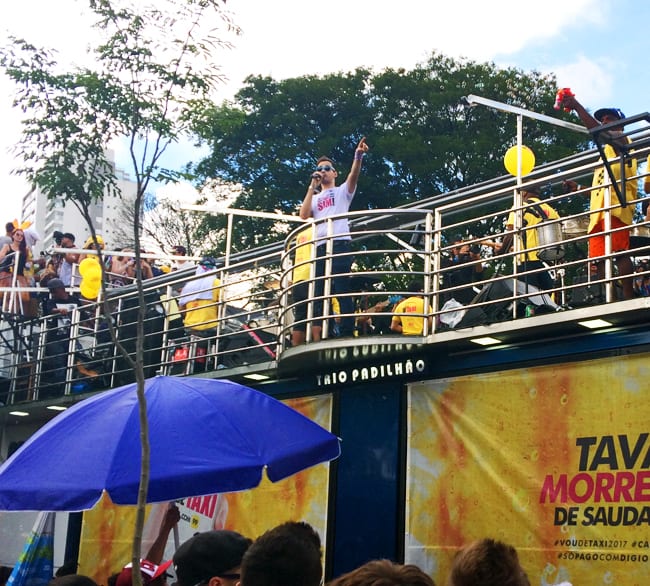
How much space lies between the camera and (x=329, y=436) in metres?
7.81

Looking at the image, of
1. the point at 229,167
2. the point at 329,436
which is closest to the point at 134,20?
the point at 329,436

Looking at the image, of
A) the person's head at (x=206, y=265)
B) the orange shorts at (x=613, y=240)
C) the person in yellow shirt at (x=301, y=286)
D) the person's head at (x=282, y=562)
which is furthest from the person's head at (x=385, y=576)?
the person's head at (x=206, y=265)

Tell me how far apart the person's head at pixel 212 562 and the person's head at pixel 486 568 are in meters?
1.54

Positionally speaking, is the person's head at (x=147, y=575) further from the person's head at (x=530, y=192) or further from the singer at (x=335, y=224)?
the person's head at (x=530, y=192)

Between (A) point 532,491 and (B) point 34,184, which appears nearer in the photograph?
(B) point 34,184

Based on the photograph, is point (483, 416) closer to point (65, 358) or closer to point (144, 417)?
point (144, 417)

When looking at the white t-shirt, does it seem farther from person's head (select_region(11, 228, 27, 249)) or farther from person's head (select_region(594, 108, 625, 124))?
person's head (select_region(11, 228, 27, 249))

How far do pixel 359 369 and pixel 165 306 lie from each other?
14.3ft

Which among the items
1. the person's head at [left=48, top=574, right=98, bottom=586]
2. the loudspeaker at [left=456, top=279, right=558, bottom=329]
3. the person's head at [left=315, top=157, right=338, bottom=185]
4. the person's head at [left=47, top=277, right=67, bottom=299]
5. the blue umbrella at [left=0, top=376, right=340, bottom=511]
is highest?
the person's head at [left=315, top=157, right=338, bottom=185]

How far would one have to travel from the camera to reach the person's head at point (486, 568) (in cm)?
362

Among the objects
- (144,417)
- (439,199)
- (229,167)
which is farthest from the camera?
(229,167)

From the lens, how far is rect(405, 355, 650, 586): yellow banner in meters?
9.46

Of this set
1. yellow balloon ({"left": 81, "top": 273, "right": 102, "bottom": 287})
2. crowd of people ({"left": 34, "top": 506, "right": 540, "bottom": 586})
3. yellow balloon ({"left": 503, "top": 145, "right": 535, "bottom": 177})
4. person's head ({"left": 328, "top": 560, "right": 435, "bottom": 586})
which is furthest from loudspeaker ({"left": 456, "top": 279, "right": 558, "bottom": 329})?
person's head ({"left": 328, "top": 560, "right": 435, "bottom": 586})

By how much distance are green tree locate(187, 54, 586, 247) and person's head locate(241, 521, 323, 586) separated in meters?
28.8
